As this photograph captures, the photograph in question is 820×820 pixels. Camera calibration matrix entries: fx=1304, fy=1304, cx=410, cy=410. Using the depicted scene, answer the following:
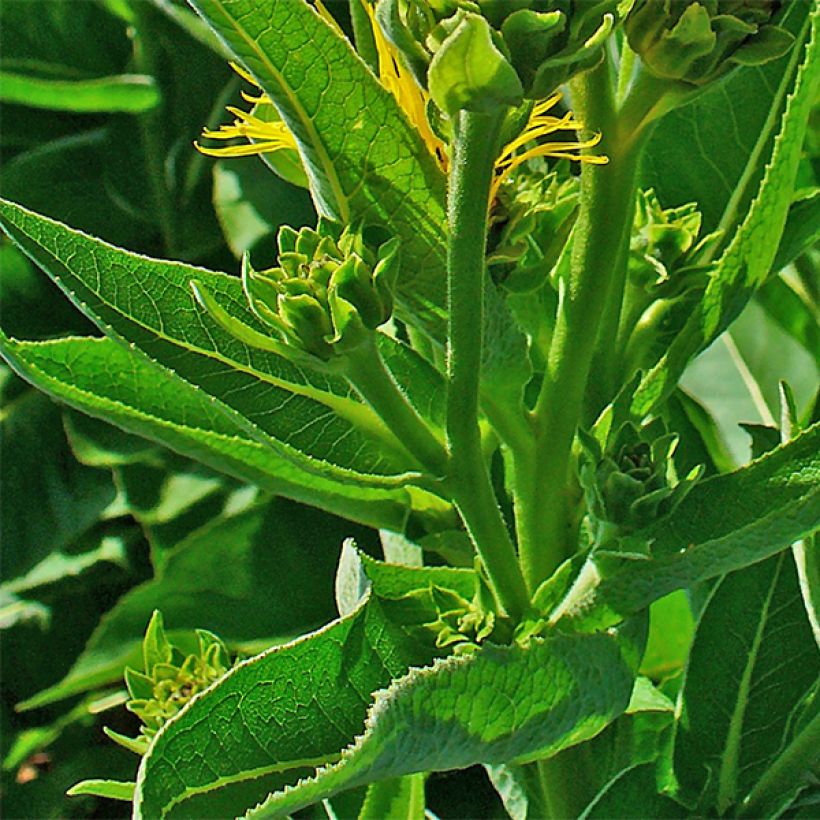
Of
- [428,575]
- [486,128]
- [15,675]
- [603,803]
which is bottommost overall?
[15,675]

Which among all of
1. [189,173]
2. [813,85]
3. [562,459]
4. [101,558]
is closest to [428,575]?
[562,459]

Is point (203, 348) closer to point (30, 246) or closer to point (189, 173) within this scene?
point (30, 246)

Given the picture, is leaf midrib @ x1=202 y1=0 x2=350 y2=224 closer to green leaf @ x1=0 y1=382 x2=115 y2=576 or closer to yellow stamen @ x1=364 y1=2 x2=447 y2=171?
yellow stamen @ x1=364 y1=2 x2=447 y2=171

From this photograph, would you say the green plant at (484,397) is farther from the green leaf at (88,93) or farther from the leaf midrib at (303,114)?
the green leaf at (88,93)

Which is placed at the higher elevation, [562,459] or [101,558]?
[562,459]

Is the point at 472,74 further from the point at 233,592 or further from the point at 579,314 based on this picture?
the point at 233,592

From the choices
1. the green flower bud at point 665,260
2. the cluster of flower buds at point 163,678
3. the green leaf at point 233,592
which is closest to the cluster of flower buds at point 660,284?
the green flower bud at point 665,260

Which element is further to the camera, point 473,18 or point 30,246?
point 30,246
